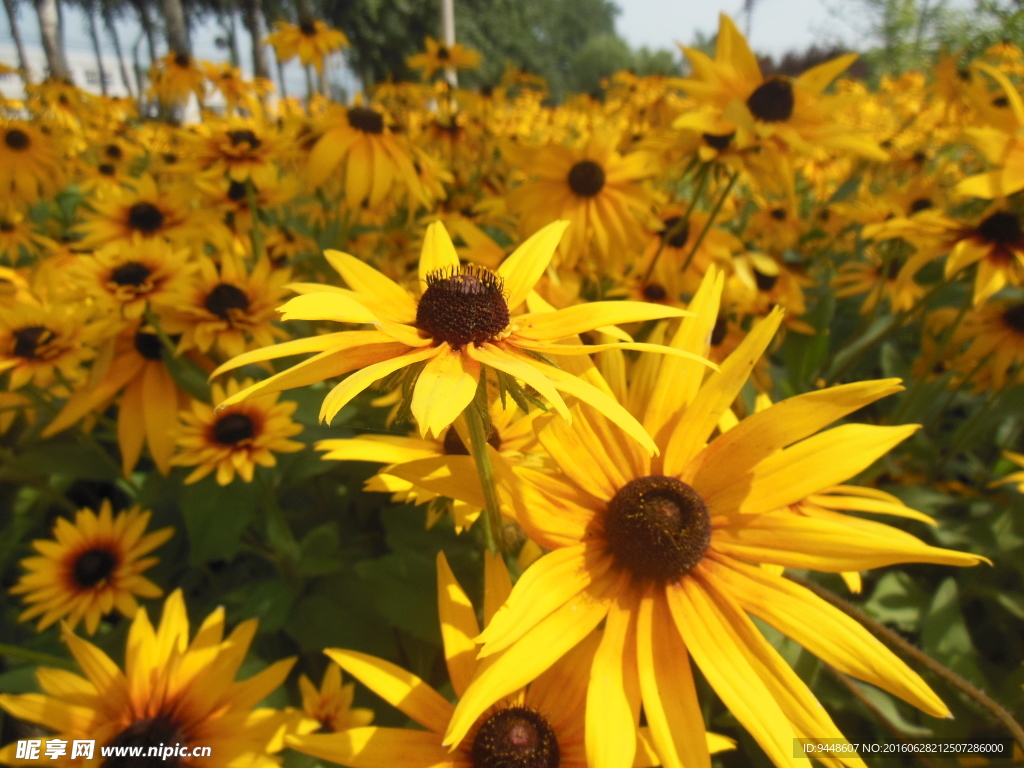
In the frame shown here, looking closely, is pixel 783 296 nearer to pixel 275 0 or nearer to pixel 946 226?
pixel 946 226

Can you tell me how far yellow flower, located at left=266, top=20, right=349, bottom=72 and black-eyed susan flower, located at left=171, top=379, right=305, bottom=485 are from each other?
8.68 ft

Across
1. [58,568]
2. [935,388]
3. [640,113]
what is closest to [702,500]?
[935,388]

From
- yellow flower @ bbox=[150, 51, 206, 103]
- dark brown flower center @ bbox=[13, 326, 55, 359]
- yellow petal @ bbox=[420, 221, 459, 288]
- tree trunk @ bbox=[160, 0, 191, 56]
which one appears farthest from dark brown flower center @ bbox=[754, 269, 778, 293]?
tree trunk @ bbox=[160, 0, 191, 56]

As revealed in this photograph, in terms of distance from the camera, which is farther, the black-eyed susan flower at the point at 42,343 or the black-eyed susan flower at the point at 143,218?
the black-eyed susan flower at the point at 143,218

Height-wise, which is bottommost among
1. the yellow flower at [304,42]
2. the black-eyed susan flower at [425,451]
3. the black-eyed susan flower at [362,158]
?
the black-eyed susan flower at [425,451]

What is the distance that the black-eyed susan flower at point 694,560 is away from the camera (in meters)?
0.62

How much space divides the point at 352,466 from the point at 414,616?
56 centimetres

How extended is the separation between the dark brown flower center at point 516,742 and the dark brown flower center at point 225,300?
1.13m

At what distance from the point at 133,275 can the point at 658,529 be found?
1.36 m

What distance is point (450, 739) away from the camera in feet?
1.85

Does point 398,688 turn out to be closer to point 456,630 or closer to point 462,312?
point 456,630

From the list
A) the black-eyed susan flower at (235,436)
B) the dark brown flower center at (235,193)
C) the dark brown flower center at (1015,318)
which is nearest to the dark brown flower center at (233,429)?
the black-eyed susan flower at (235,436)

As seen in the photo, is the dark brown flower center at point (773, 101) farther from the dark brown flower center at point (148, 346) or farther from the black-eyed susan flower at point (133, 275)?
the dark brown flower center at point (148, 346)

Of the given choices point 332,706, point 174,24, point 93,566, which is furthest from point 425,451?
point 174,24
